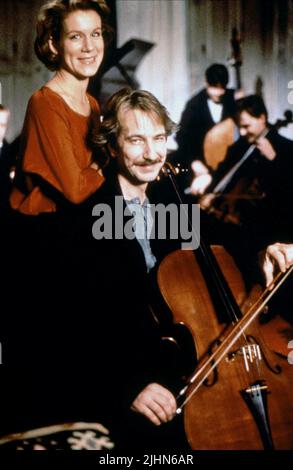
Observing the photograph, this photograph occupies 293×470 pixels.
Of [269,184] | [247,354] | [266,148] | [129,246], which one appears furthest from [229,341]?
[266,148]

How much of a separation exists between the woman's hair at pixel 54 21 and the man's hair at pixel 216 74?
0.47 m

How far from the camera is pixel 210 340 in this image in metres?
1.61

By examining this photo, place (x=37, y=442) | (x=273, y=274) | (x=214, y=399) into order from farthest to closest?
(x=273, y=274), (x=214, y=399), (x=37, y=442)

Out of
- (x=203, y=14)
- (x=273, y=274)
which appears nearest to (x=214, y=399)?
(x=273, y=274)

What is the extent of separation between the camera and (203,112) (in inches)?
84.8

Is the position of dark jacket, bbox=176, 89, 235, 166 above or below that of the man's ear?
below

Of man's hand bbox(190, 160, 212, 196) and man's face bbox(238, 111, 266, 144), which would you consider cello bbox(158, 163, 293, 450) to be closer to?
man's hand bbox(190, 160, 212, 196)

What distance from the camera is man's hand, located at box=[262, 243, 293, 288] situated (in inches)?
68.5

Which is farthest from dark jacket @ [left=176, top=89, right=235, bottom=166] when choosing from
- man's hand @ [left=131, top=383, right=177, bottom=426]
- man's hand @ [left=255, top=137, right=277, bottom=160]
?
man's hand @ [left=131, top=383, right=177, bottom=426]

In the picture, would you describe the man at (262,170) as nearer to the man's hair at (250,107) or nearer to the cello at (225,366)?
the man's hair at (250,107)

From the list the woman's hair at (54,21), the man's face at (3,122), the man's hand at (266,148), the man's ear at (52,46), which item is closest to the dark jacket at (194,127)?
the man's hand at (266,148)

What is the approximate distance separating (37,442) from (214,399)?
558 mm
